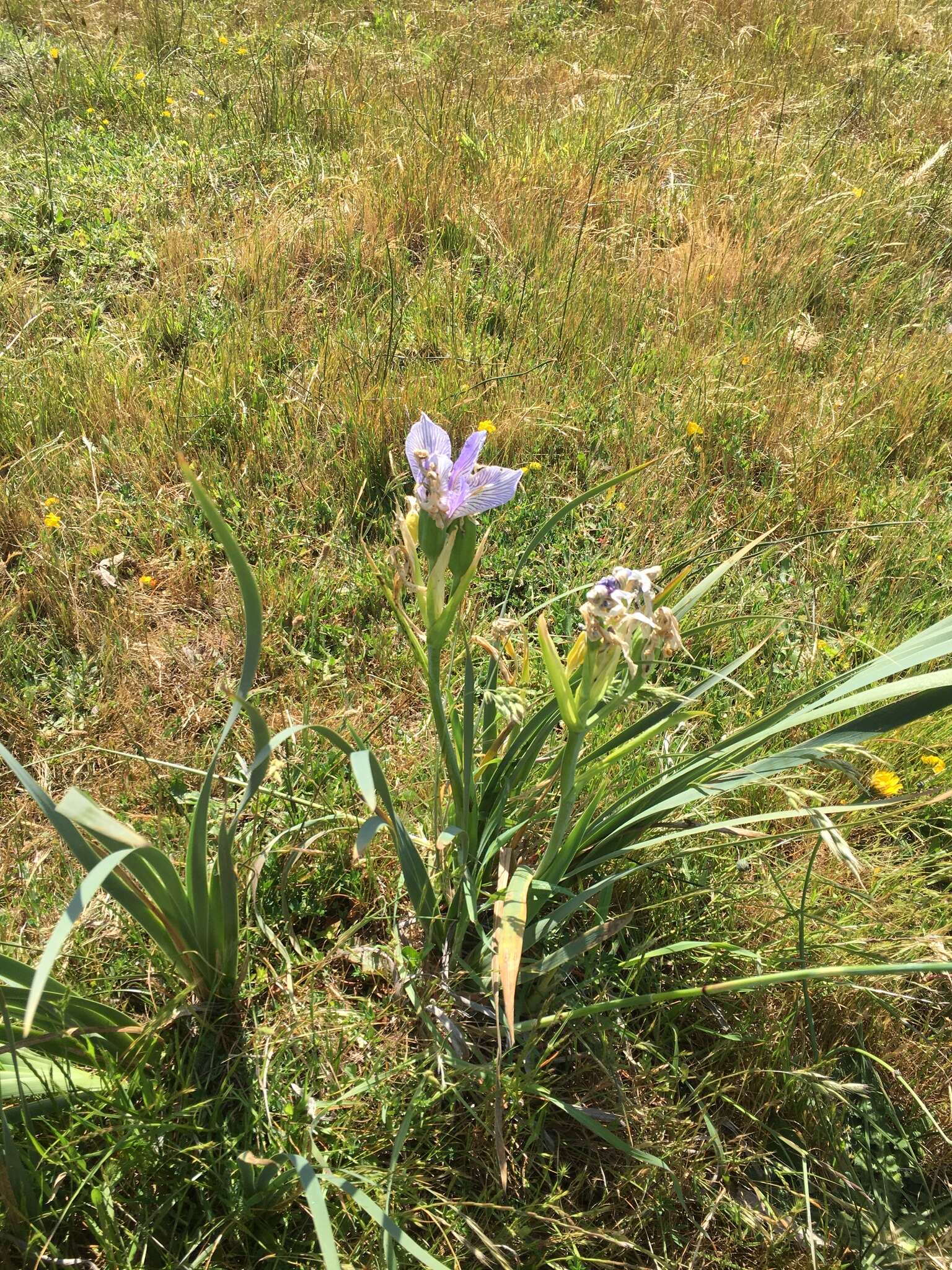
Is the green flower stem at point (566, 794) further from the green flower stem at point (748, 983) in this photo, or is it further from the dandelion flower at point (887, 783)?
the dandelion flower at point (887, 783)

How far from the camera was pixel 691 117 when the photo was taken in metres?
3.67

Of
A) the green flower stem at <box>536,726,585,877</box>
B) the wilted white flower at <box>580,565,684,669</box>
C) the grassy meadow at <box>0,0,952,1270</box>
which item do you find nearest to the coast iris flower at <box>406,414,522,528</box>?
the wilted white flower at <box>580,565,684,669</box>

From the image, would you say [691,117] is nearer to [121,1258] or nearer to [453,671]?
[453,671]

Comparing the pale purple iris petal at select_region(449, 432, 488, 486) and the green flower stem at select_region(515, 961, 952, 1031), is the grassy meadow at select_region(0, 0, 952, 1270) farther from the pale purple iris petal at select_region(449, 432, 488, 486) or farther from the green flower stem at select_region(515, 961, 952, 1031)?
the pale purple iris petal at select_region(449, 432, 488, 486)

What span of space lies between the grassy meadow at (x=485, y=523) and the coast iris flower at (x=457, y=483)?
→ 476 millimetres

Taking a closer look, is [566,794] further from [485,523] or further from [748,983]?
[485,523]

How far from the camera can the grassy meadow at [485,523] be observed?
1179 mm

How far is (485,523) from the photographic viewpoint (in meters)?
2.13

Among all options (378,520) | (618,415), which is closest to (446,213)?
(618,415)

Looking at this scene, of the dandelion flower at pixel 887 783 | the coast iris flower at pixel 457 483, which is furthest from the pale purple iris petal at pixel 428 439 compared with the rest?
the dandelion flower at pixel 887 783

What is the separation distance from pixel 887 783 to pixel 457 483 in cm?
115

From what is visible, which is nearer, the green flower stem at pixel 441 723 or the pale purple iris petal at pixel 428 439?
the pale purple iris petal at pixel 428 439

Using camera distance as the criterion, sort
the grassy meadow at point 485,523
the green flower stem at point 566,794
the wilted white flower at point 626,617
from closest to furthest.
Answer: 1. the wilted white flower at point 626,617
2. the green flower stem at point 566,794
3. the grassy meadow at point 485,523

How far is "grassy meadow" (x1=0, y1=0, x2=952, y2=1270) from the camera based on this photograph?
3.87ft
